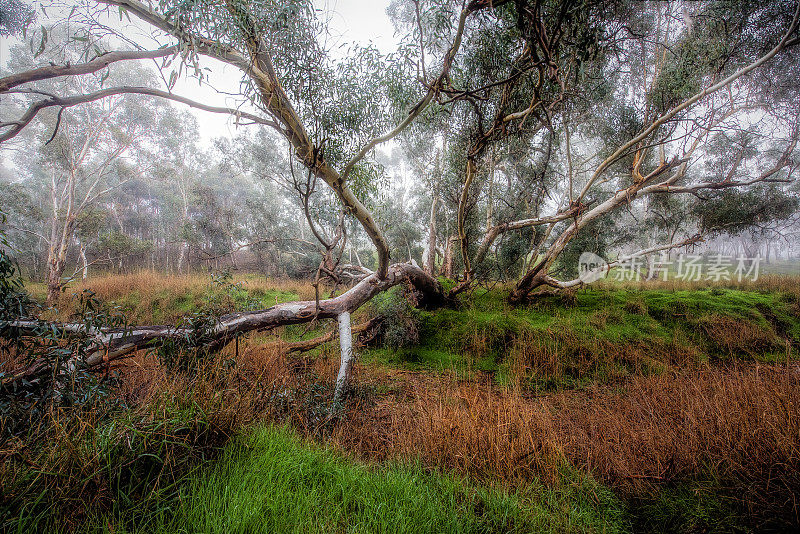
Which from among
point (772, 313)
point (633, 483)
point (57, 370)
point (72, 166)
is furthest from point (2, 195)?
point (772, 313)

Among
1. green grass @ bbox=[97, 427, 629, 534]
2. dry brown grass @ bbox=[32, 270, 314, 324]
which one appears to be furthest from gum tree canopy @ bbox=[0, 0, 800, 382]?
dry brown grass @ bbox=[32, 270, 314, 324]

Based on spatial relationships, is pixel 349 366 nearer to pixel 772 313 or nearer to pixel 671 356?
pixel 671 356

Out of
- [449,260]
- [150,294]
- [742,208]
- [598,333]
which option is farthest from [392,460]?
[742,208]

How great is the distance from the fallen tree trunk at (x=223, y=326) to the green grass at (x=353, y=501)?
1691mm

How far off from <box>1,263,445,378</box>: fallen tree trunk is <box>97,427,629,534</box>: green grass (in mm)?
1691

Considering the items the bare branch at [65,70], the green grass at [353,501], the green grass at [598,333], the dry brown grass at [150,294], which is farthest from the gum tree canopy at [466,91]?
the dry brown grass at [150,294]

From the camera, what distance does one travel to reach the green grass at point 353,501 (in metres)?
1.41

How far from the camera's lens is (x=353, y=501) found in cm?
163

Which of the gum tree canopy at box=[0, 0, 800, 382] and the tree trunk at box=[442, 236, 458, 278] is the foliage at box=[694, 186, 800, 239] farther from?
the tree trunk at box=[442, 236, 458, 278]

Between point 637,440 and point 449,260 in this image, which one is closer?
point 637,440

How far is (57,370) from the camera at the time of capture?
2.12 m

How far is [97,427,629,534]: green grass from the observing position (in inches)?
55.6

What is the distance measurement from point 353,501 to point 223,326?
2.50m

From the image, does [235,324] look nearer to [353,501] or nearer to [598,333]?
[353,501]
